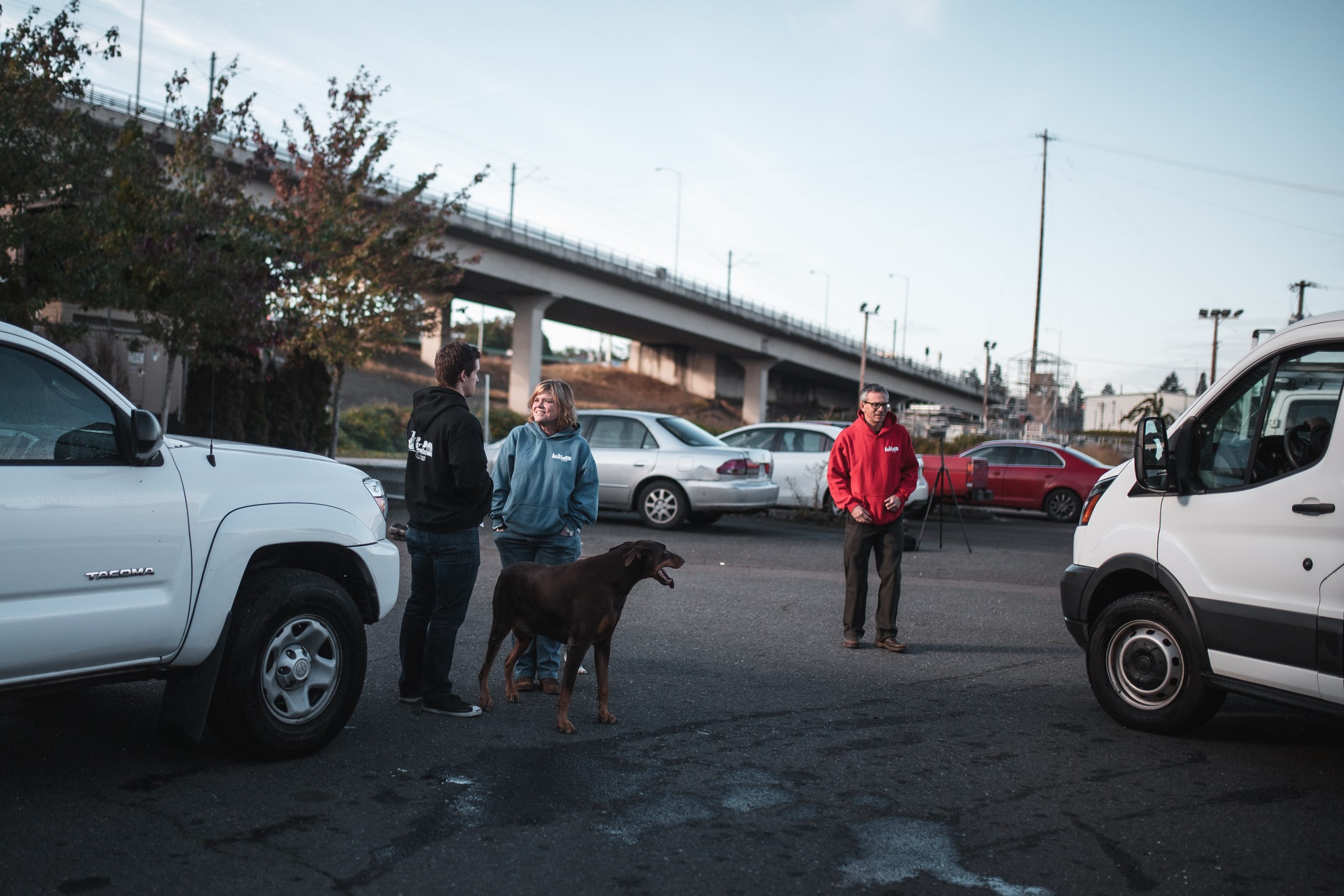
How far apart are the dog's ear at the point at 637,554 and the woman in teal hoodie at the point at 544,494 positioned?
740 millimetres

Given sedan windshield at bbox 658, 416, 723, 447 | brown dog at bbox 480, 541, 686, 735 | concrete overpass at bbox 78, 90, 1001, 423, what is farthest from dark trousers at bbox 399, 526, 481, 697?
concrete overpass at bbox 78, 90, 1001, 423

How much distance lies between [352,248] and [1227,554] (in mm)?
19185

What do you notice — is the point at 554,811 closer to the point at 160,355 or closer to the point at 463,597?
the point at 463,597

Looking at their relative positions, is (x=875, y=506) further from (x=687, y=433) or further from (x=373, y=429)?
(x=373, y=429)

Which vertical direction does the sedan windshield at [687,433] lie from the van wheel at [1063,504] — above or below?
above

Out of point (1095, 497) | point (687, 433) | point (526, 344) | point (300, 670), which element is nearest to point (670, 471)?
point (687, 433)

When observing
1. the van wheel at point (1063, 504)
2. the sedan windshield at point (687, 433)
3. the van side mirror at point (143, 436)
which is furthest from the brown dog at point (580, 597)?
the van wheel at point (1063, 504)

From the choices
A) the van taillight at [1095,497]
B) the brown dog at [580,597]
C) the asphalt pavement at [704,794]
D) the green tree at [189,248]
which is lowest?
the asphalt pavement at [704,794]

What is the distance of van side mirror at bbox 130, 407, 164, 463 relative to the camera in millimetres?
4234

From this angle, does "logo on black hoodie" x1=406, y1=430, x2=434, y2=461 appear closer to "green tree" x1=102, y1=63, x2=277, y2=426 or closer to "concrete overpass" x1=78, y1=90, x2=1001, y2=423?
"green tree" x1=102, y1=63, x2=277, y2=426

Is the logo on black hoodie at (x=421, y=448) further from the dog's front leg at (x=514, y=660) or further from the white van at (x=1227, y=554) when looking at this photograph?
the white van at (x=1227, y=554)

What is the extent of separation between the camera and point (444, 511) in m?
5.71

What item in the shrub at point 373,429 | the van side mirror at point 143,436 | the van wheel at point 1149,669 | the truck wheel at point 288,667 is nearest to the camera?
the van side mirror at point 143,436

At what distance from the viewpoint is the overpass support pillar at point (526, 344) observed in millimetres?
52000
